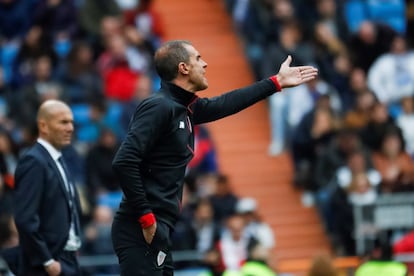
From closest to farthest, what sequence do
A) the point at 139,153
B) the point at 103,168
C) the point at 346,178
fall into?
the point at 139,153 < the point at 103,168 < the point at 346,178

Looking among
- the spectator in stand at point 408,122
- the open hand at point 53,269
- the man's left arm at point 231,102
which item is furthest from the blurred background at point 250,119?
the man's left arm at point 231,102

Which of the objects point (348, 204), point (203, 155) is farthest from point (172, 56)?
point (203, 155)

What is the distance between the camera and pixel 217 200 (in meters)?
13.8

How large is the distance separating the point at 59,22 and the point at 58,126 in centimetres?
823

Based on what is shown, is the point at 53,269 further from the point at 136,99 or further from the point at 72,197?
the point at 136,99

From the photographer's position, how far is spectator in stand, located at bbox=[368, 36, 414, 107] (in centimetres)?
1627

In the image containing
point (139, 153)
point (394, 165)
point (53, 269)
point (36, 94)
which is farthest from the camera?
point (36, 94)

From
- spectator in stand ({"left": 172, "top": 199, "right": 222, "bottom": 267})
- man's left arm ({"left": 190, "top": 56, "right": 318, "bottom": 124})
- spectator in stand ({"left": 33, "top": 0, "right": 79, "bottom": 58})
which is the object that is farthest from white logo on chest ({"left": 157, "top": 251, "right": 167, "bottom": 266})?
spectator in stand ({"left": 33, "top": 0, "right": 79, "bottom": 58})

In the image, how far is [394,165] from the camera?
578 inches

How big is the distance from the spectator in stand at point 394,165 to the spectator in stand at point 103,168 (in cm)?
307

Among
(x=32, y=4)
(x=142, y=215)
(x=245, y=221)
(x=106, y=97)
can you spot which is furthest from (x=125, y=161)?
(x=32, y=4)

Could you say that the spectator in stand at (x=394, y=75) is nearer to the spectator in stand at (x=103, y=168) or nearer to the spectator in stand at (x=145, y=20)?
the spectator in stand at (x=145, y=20)

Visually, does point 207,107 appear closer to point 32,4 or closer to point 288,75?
point 288,75

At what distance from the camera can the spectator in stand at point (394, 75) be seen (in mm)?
16266
